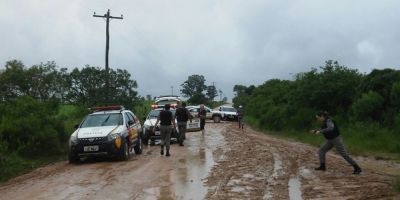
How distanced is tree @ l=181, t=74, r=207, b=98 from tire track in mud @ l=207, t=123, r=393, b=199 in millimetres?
94027

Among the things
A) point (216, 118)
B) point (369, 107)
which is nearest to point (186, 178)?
point (369, 107)

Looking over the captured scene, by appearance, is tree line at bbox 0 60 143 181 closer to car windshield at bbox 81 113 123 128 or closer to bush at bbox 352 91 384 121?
car windshield at bbox 81 113 123 128

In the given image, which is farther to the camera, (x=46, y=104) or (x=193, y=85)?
(x=193, y=85)

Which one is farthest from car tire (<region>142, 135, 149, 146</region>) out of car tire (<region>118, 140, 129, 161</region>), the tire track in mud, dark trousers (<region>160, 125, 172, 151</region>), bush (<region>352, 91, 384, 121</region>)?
bush (<region>352, 91, 384, 121</region>)

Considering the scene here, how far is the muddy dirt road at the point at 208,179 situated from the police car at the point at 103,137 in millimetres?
413

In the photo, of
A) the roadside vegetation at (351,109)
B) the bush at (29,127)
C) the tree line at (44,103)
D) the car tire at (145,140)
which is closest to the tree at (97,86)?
the tree line at (44,103)

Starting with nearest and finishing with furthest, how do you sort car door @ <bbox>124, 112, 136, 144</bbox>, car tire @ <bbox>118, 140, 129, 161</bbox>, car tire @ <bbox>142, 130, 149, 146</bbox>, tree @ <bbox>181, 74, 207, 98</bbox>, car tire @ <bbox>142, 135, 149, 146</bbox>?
1. car tire @ <bbox>118, 140, 129, 161</bbox>
2. car door @ <bbox>124, 112, 136, 144</bbox>
3. car tire @ <bbox>142, 130, 149, 146</bbox>
4. car tire @ <bbox>142, 135, 149, 146</bbox>
5. tree @ <bbox>181, 74, 207, 98</bbox>

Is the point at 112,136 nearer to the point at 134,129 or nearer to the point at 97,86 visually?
the point at 134,129

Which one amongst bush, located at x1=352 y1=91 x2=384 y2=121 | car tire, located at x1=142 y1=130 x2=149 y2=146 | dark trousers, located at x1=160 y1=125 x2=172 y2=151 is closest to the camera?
dark trousers, located at x1=160 y1=125 x2=172 y2=151

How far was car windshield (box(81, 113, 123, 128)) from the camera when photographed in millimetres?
18906

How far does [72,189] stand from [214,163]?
5.42 m

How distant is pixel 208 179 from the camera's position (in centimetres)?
1323

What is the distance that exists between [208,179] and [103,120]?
22.6 ft

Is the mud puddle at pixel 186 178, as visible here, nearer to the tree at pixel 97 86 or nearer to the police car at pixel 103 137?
the police car at pixel 103 137
